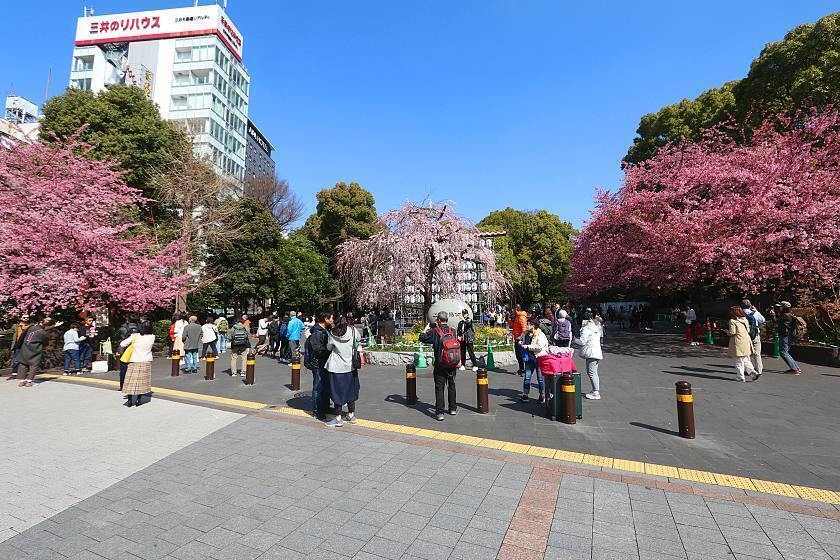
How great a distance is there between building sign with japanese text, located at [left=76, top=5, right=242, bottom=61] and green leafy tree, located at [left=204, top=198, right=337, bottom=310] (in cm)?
2923

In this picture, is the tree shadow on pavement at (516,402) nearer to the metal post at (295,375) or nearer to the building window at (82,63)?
the metal post at (295,375)

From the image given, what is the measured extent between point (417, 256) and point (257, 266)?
13.5 metres

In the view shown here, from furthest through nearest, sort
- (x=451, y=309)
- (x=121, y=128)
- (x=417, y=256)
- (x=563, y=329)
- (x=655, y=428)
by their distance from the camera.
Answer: (x=121, y=128)
(x=417, y=256)
(x=451, y=309)
(x=563, y=329)
(x=655, y=428)

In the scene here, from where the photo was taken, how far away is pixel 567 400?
6383 millimetres

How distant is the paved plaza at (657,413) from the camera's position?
16.3 feet

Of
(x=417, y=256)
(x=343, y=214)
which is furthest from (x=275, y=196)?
(x=417, y=256)

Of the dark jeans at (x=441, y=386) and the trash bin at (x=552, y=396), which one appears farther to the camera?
the dark jeans at (x=441, y=386)

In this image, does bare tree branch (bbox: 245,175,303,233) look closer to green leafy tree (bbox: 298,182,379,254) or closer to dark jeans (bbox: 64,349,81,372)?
green leafy tree (bbox: 298,182,379,254)

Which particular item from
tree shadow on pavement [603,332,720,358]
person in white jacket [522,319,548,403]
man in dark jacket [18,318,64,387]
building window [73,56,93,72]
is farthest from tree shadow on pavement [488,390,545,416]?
building window [73,56,93,72]

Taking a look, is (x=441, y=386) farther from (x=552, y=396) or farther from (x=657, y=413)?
(x=657, y=413)

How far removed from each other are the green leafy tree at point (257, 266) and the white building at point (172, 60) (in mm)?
17361

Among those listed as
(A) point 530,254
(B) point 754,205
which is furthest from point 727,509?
(A) point 530,254

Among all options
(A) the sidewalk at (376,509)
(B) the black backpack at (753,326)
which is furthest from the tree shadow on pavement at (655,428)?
(B) the black backpack at (753,326)

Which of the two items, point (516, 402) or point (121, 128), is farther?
point (121, 128)
